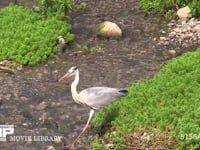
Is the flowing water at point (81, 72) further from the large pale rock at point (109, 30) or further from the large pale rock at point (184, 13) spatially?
the large pale rock at point (184, 13)

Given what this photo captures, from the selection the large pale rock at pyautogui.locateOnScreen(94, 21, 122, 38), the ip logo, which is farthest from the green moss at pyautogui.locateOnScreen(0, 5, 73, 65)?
the ip logo

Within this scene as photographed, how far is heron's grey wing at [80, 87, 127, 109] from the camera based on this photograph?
9289 millimetres

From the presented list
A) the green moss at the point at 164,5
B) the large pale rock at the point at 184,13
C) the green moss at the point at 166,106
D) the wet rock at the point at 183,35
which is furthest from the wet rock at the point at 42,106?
the green moss at the point at 164,5

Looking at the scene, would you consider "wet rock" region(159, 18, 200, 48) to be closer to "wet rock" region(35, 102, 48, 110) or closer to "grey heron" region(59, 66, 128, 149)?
"wet rock" region(35, 102, 48, 110)

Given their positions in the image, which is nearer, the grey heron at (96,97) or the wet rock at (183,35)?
the grey heron at (96,97)

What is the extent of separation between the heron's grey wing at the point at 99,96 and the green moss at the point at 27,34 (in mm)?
3483

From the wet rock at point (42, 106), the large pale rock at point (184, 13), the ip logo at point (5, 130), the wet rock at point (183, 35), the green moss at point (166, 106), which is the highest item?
the large pale rock at point (184, 13)

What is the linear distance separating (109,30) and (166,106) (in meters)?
4.44

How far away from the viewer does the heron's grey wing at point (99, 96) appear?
929 centimetres

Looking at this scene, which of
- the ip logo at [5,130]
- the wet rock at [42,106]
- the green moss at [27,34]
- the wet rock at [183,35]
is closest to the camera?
the ip logo at [5,130]

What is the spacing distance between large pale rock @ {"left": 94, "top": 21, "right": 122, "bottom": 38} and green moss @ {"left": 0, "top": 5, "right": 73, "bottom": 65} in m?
0.75

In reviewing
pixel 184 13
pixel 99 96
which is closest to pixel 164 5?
pixel 184 13

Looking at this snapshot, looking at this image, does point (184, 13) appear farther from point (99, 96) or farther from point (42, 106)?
point (99, 96)

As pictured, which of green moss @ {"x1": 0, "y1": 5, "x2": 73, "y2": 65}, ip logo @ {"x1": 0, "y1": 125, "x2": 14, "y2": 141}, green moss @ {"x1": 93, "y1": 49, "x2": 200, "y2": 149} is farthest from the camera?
green moss @ {"x1": 0, "y1": 5, "x2": 73, "y2": 65}
